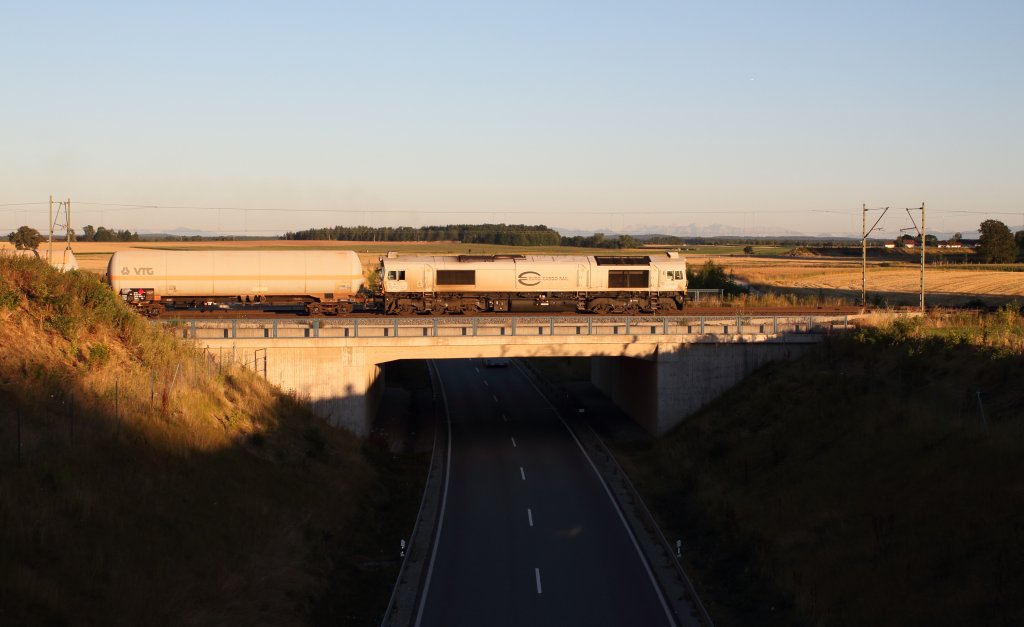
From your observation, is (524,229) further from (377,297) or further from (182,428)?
(182,428)

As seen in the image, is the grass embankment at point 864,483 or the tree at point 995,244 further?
the tree at point 995,244

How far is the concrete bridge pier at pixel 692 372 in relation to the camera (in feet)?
121

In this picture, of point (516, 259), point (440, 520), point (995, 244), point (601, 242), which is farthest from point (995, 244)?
point (440, 520)

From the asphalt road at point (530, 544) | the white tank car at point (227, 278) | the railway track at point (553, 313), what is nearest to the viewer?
the asphalt road at point (530, 544)

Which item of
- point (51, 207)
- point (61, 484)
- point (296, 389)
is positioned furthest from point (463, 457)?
point (51, 207)

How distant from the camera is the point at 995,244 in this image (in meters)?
109

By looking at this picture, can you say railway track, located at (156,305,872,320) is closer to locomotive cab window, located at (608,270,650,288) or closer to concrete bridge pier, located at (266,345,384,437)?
locomotive cab window, located at (608,270,650,288)

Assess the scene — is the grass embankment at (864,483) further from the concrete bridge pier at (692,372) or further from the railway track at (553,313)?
the railway track at (553,313)

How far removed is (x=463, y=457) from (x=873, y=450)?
15460mm

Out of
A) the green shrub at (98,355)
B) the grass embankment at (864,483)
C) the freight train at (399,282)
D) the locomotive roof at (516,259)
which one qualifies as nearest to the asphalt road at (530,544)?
the grass embankment at (864,483)

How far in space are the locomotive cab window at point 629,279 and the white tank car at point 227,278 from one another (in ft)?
45.7

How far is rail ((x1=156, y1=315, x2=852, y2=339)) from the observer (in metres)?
34.5

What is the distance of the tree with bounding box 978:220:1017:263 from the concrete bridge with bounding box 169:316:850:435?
83251mm

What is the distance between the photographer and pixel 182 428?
936 inches
